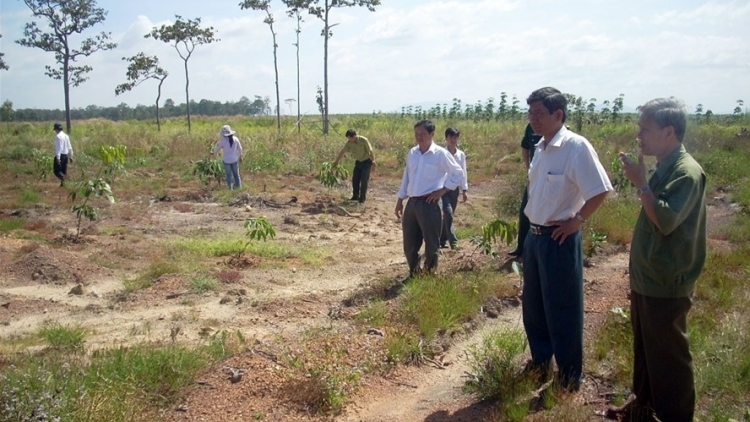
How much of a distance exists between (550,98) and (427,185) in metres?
2.73

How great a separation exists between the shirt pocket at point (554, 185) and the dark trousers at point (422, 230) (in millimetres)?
2662

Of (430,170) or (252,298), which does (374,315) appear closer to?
(430,170)

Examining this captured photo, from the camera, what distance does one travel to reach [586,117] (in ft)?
88.1

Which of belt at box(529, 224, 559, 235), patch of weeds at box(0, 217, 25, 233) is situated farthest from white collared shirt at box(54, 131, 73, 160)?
belt at box(529, 224, 559, 235)

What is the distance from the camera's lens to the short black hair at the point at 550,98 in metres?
3.62

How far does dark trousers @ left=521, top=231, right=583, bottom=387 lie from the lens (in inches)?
144

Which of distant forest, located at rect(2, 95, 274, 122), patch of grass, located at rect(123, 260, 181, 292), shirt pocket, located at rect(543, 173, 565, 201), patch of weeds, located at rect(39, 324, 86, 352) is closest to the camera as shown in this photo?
shirt pocket, located at rect(543, 173, 565, 201)

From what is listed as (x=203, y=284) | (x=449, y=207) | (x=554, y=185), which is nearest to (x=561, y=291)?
(x=554, y=185)

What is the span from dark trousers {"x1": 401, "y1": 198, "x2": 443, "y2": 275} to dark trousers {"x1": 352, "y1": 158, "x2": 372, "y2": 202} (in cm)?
657

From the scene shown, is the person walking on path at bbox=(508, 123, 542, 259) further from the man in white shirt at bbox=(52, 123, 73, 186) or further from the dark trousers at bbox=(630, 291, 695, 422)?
the man in white shirt at bbox=(52, 123, 73, 186)

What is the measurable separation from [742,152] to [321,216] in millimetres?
13980

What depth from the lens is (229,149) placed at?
46.4 ft

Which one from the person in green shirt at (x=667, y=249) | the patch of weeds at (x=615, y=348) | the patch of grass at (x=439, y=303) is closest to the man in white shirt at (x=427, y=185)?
the patch of grass at (x=439, y=303)

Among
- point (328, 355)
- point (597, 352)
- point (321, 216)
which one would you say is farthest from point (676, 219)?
point (321, 216)
